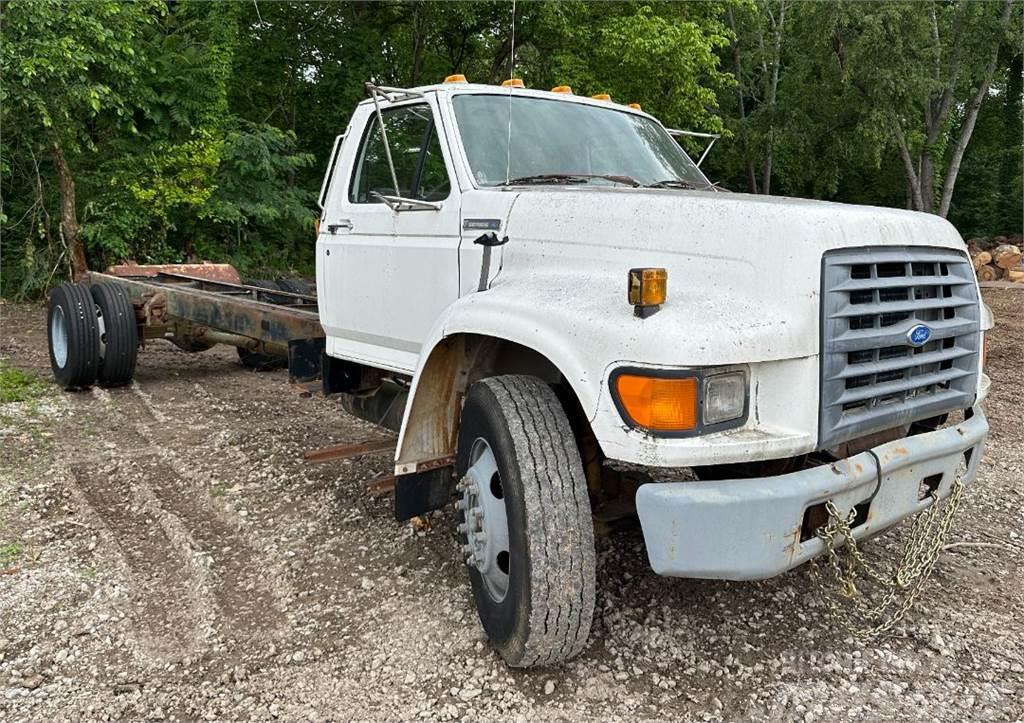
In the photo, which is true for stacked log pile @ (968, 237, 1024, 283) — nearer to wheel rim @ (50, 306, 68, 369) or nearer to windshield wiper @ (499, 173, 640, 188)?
windshield wiper @ (499, 173, 640, 188)

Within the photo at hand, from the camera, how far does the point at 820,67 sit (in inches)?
886

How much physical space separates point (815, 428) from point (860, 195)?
91.9 feet

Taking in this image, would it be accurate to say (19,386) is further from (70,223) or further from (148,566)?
(70,223)

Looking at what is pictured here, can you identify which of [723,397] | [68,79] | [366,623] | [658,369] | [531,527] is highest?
[68,79]

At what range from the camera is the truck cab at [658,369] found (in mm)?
2510

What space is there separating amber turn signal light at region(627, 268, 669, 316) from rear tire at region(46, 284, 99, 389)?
597 centimetres

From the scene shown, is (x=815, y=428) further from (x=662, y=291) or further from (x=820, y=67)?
(x=820, y=67)

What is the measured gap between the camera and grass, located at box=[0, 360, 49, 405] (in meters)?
7.13

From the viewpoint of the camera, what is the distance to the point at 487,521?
9.93 ft

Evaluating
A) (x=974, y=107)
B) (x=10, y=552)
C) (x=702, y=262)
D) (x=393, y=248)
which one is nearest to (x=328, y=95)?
(x=393, y=248)

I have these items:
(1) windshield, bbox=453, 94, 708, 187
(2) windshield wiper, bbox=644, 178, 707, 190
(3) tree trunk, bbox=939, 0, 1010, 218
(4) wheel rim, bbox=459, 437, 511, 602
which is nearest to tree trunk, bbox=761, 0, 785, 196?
(3) tree trunk, bbox=939, 0, 1010, 218

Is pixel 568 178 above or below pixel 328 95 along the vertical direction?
below

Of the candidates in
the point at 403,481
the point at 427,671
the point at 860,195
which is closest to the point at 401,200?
the point at 403,481

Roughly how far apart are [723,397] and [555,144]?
1829mm
